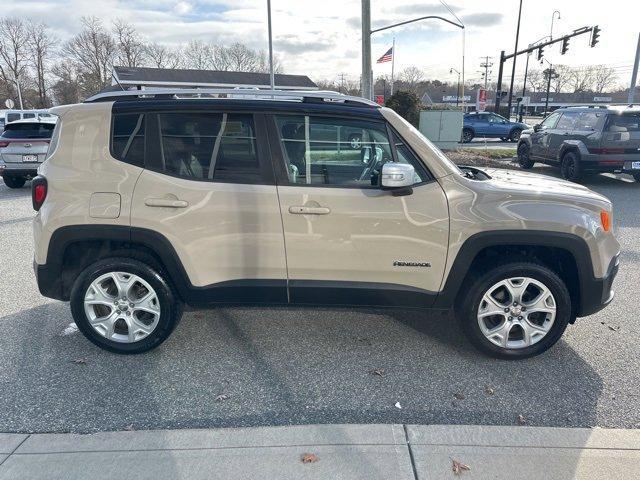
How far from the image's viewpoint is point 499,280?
321 cm

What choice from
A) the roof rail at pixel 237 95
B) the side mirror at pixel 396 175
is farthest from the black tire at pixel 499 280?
the roof rail at pixel 237 95

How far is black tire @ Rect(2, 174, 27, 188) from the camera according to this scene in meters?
10.9

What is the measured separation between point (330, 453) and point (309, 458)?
0.39 feet

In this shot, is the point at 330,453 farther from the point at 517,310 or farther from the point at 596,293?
the point at 596,293

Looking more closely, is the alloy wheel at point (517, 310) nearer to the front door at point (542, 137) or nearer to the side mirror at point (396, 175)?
the side mirror at point (396, 175)

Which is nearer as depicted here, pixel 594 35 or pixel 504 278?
pixel 504 278

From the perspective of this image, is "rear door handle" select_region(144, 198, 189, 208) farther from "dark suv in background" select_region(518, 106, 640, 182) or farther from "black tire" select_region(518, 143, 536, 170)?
"black tire" select_region(518, 143, 536, 170)

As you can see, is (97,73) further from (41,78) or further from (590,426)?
(590,426)

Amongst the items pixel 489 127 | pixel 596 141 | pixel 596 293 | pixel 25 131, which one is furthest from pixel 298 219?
pixel 489 127

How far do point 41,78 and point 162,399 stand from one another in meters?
79.3

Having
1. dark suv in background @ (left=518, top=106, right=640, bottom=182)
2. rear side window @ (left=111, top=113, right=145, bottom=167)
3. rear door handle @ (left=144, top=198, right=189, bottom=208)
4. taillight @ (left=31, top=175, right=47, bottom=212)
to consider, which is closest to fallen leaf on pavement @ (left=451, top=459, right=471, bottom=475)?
rear door handle @ (left=144, top=198, right=189, bottom=208)

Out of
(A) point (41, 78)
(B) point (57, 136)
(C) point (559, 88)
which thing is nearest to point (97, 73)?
(A) point (41, 78)

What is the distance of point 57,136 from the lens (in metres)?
3.24

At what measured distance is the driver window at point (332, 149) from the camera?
3.19 metres
